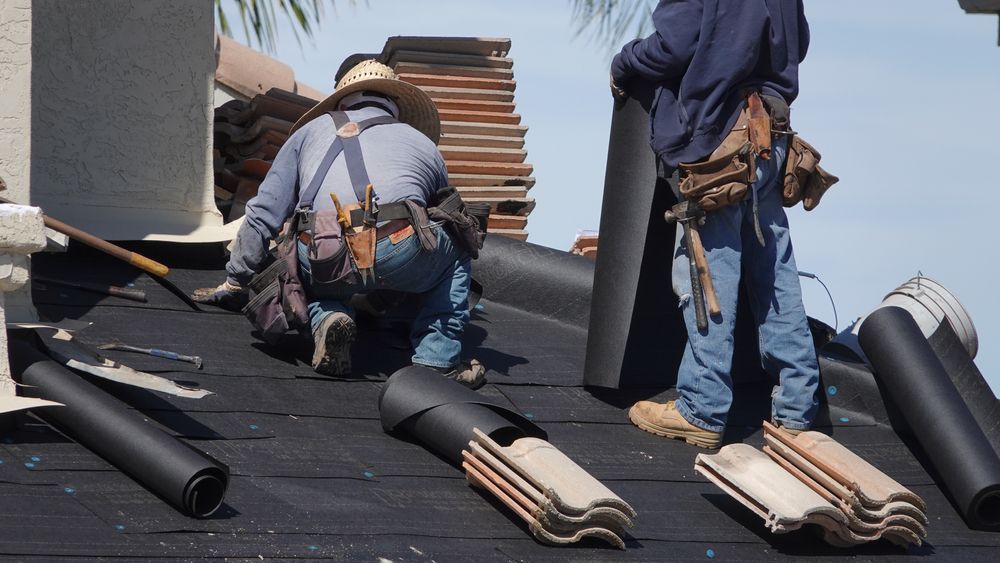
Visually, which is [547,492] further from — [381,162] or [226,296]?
[226,296]

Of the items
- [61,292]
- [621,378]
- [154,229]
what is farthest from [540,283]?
[61,292]

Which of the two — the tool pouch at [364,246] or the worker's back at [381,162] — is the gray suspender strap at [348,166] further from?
the tool pouch at [364,246]

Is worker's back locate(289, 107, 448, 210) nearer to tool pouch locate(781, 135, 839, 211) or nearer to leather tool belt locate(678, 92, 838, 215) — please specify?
leather tool belt locate(678, 92, 838, 215)

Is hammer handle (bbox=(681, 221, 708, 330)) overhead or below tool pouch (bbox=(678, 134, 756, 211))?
below

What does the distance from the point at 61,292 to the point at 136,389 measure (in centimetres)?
129

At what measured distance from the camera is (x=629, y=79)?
19.3 ft

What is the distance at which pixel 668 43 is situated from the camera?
549cm

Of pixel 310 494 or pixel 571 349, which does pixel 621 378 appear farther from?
pixel 310 494

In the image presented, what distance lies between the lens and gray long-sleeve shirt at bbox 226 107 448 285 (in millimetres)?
5910

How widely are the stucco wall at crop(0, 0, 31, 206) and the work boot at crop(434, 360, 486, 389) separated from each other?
71.6 inches

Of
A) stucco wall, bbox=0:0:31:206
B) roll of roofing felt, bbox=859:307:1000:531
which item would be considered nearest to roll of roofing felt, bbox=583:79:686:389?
roll of roofing felt, bbox=859:307:1000:531

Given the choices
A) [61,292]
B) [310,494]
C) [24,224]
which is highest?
[24,224]

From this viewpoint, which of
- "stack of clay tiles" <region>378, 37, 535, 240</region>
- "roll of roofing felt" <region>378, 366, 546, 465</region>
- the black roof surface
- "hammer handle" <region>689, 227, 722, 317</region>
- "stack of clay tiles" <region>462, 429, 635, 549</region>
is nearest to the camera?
the black roof surface

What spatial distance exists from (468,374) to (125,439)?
1.92 metres
